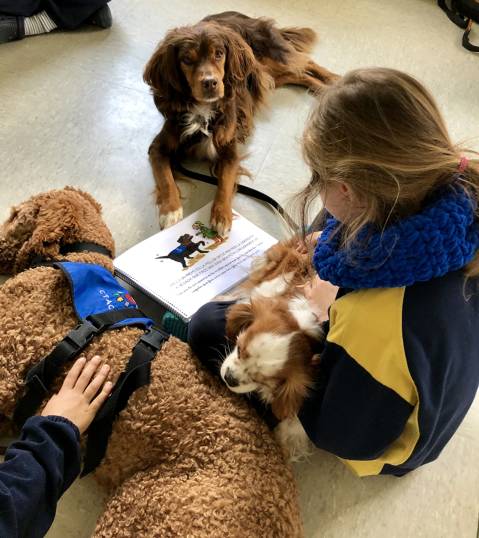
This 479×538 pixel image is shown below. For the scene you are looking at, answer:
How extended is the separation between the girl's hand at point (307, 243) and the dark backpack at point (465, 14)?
1.93 m

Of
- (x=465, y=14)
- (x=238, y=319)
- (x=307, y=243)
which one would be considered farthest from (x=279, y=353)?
(x=465, y=14)

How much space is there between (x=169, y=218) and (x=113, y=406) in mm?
792

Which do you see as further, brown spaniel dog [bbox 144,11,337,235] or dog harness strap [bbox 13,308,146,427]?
brown spaniel dog [bbox 144,11,337,235]

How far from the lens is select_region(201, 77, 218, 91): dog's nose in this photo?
1.75 m

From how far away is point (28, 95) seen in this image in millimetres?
2197

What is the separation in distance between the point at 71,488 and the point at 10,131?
1431mm

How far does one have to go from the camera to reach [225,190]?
5.91ft

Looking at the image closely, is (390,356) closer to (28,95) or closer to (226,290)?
(226,290)

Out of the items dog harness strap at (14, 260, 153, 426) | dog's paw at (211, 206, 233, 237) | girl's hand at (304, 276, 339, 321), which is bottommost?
dog's paw at (211, 206, 233, 237)

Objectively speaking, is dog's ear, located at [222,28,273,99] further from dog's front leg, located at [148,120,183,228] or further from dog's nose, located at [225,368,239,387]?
dog's nose, located at [225,368,239,387]

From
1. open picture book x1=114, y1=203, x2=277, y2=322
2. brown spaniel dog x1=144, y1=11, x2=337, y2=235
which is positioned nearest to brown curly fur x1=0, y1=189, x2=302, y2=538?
open picture book x1=114, y1=203, x2=277, y2=322

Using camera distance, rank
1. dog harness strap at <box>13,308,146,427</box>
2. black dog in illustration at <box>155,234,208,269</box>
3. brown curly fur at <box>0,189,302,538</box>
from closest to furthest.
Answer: brown curly fur at <box>0,189,302,538</box>
dog harness strap at <box>13,308,146,427</box>
black dog in illustration at <box>155,234,208,269</box>

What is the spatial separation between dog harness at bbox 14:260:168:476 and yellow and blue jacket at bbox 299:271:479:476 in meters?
0.40

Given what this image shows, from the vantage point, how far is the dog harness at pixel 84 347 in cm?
111
